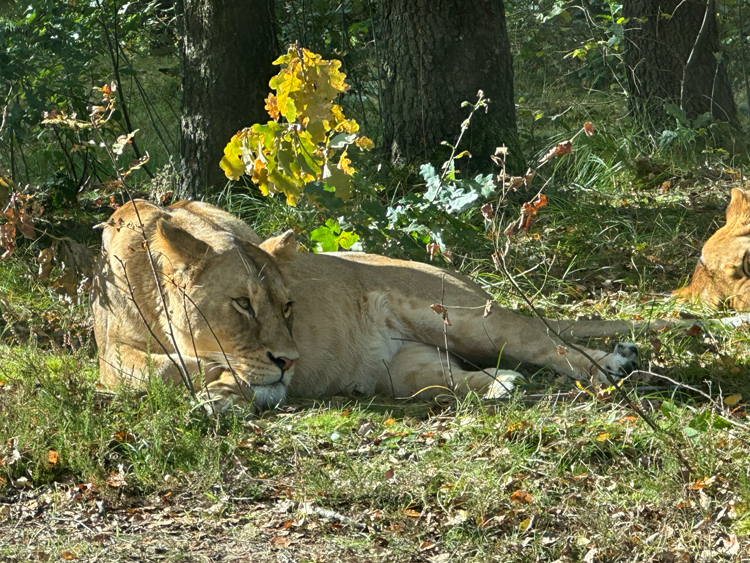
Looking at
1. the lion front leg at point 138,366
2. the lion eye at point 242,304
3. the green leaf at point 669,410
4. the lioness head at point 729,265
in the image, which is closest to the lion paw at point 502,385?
the green leaf at point 669,410

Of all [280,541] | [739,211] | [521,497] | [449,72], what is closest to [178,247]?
[280,541]

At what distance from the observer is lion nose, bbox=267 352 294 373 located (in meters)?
4.72

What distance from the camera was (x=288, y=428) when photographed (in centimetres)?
448

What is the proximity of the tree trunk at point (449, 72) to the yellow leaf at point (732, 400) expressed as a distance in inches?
151

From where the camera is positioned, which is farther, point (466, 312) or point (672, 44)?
point (672, 44)

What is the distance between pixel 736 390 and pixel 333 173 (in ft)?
9.41

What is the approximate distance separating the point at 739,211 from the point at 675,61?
15.1ft

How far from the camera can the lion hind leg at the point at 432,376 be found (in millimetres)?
5015

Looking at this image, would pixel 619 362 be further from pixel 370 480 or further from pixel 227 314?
pixel 227 314

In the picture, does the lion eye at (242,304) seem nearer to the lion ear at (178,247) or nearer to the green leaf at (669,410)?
the lion ear at (178,247)

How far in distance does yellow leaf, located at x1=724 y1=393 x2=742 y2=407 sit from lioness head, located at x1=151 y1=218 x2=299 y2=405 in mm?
2211

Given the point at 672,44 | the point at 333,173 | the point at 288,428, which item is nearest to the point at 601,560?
the point at 288,428

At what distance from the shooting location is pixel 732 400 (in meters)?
4.53

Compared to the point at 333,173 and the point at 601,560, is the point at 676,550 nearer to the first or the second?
the point at 601,560
